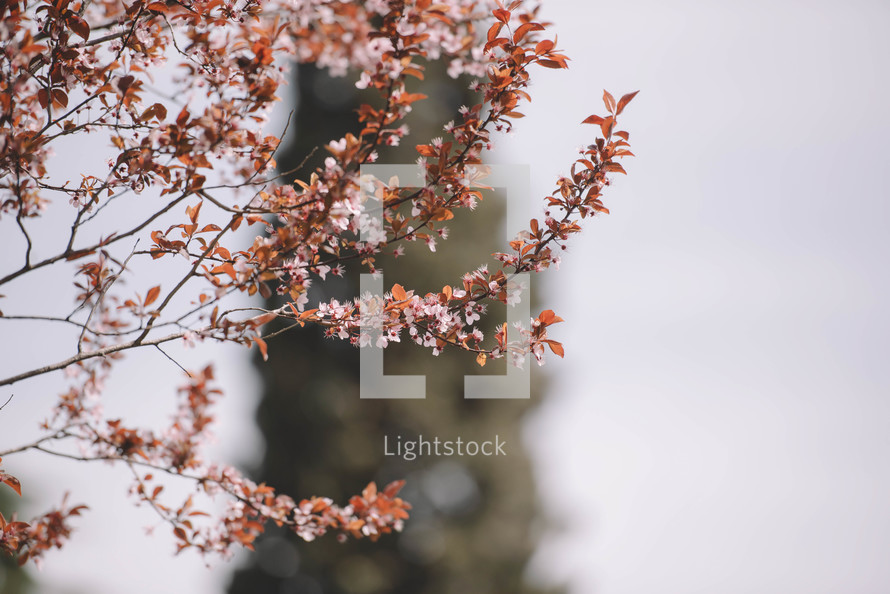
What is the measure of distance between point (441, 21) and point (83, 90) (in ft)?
4.50

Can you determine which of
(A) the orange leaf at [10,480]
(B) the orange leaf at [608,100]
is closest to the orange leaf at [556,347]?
(B) the orange leaf at [608,100]

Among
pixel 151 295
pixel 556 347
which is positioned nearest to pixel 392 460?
pixel 556 347

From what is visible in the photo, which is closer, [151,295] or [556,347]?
[151,295]

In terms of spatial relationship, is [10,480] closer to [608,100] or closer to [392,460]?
[608,100]

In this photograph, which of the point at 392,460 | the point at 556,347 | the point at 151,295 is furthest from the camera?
the point at 392,460

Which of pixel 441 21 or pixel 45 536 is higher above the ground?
pixel 441 21

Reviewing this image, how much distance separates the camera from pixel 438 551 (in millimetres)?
6746

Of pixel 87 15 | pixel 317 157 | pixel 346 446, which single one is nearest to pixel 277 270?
pixel 87 15

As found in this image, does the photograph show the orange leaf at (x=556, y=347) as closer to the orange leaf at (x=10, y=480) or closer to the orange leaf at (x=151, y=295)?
the orange leaf at (x=151, y=295)

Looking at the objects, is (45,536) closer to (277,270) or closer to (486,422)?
(277,270)

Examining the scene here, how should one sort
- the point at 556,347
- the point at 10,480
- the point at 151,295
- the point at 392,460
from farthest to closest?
the point at 392,460 → the point at 556,347 → the point at 10,480 → the point at 151,295

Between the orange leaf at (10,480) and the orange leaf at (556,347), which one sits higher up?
the orange leaf at (556,347)

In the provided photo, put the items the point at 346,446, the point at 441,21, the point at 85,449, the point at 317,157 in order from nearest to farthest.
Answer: the point at 441,21
the point at 85,449
the point at 346,446
the point at 317,157

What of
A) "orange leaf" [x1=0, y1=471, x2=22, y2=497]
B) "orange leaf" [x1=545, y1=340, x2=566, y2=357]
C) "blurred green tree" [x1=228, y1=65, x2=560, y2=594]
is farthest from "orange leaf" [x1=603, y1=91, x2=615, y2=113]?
"blurred green tree" [x1=228, y1=65, x2=560, y2=594]
